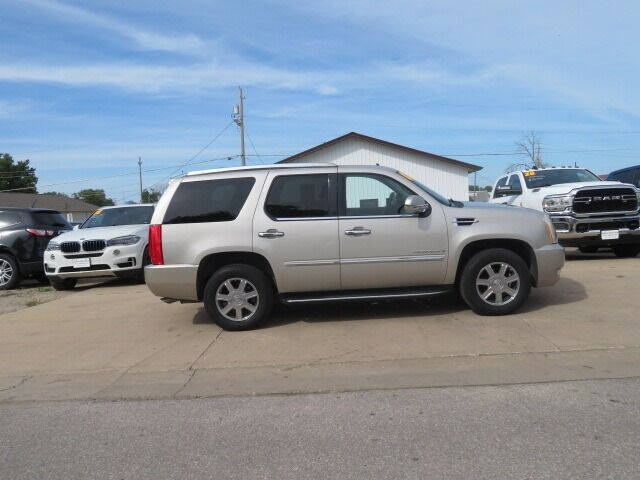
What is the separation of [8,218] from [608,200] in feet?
39.4

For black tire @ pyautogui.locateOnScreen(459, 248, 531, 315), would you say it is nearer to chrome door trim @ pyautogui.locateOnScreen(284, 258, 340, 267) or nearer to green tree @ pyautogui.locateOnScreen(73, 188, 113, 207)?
chrome door trim @ pyautogui.locateOnScreen(284, 258, 340, 267)

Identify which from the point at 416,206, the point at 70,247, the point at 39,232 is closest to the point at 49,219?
the point at 39,232

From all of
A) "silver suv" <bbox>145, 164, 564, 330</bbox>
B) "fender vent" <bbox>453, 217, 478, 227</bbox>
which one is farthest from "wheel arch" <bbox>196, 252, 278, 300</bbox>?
"fender vent" <bbox>453, 217, 478, 227</bbox>

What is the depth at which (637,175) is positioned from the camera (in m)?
14.1

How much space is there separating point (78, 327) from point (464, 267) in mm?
4959

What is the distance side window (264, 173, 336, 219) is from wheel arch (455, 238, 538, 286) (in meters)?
1.60

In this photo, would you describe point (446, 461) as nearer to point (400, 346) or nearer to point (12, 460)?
point (400, 346)

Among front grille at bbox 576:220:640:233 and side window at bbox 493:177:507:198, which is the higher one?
side window at bbox 493:177:507:198

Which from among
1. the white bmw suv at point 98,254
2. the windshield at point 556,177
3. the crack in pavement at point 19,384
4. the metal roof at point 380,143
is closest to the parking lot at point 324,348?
the crack in pavement at point 19,384

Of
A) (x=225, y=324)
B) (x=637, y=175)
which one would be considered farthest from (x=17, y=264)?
(x=637, y=175)

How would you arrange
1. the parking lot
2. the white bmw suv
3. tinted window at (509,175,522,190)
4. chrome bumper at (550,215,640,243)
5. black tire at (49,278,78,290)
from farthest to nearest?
1. tinted window at (509,175,522,190)
2. black tire at (49,278,78,290)
3. chrome bumper at (550,215,640,243)
4. the white bmw suv
5. the parking lot

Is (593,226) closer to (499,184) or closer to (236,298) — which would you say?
(499,184)

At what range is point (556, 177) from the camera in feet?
38.2

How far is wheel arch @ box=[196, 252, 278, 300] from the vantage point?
20.1 feet
